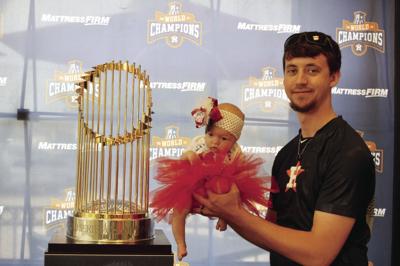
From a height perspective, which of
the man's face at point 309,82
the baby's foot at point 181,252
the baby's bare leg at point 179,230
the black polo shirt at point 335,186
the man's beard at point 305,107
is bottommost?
the baby's foot at point 181,252

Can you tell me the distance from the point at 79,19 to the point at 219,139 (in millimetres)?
2051

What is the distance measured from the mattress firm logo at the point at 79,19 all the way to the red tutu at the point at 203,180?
7.44 ft

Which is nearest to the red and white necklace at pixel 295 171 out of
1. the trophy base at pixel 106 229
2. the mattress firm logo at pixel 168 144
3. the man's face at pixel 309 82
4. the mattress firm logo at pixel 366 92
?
the man's face at pixel 309 82

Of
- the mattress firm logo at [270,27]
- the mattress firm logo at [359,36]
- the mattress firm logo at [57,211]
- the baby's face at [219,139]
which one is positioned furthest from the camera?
the mattress firm logo at [359,36]

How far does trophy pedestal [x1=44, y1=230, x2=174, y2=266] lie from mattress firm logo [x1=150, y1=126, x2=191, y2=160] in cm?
207

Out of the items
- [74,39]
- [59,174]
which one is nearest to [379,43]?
[74,39]

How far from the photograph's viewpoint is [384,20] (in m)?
3.91

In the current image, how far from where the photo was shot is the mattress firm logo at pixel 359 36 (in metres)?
3.88

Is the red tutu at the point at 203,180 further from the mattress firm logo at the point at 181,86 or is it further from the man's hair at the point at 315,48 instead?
the mattress firm logo at the point at 181,86

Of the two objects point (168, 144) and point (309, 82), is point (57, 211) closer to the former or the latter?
point (168, 144)

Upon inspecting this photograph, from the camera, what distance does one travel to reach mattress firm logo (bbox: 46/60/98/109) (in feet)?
11.7

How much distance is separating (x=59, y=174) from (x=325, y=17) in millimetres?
2108

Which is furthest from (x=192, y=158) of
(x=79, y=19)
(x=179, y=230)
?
(x=79, y=19)

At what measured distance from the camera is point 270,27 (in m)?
3.80
